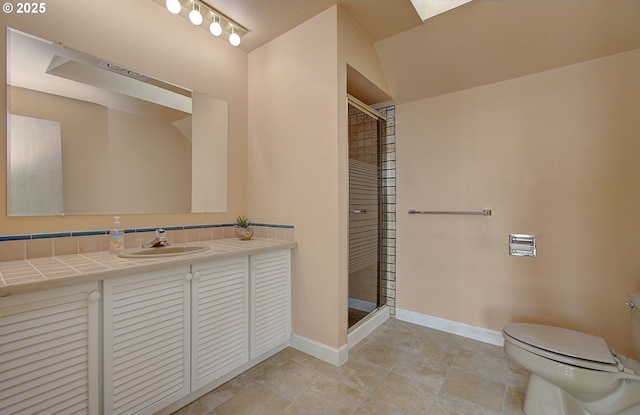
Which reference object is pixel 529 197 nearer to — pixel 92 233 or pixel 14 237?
pixel 92 233

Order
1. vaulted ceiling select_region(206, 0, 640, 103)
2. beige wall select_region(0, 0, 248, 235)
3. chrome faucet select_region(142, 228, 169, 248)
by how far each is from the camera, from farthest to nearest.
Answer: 1. chrome faucet select_region(142, 228, 169, 248)
2. vaulted ceiling select_region(206, 0, 640, 103)
3. beige wall select_region(0, 0, 248, 235)

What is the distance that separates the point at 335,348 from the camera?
187cm

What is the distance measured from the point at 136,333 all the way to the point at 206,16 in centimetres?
207

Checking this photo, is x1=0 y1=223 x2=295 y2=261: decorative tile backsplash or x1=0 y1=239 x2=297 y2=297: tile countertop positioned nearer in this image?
x1=0 y1=239 x2=297 y2=297: tile countertop

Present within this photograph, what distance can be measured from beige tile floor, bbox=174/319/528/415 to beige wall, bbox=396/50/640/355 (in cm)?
50

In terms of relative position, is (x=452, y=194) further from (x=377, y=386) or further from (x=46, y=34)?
(x=46, y=34)

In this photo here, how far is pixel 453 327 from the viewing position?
2340 millimetres

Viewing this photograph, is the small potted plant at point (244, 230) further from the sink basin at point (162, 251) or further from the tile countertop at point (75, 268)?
the tile countertop at point (75, 268)

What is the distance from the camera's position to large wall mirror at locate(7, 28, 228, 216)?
4.48ft

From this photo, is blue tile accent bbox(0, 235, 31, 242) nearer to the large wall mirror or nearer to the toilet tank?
the large wall mirror

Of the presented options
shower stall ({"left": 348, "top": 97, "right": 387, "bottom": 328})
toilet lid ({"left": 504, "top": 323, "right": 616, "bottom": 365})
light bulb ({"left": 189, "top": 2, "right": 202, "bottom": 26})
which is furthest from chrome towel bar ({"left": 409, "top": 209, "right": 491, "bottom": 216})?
light bulb ({"left": 189, "top": 2, "right": 202, "bottom": 26})

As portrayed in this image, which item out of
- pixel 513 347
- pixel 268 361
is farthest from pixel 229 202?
pixel 513 347

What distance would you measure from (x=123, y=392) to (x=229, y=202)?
142 cm

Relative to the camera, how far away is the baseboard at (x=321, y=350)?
1.86 meters
